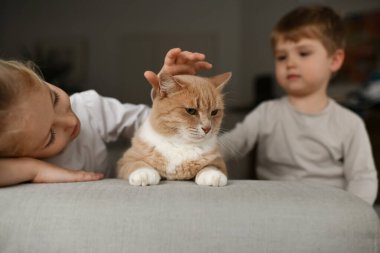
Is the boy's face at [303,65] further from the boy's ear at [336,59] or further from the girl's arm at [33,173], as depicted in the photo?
the girl's arm at [33,173]

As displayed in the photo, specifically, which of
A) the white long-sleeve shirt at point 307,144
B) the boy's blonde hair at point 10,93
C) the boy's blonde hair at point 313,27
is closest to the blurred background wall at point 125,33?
the white long-sleeve shirt at point 307,144

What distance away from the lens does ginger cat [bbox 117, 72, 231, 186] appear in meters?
1.03

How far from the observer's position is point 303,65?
155 centimetres

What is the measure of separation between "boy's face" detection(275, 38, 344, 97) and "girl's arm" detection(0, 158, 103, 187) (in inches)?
39.0

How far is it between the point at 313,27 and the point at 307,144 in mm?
507

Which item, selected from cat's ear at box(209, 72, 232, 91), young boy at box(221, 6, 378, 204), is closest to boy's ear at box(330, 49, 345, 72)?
young boy at box(221, 6, 378, 204)

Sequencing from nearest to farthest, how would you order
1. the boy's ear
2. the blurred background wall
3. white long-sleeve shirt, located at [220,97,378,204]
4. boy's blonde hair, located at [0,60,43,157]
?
boy's blonde hair, located at [0,60,43,157] < white long-sleeve shirt, located at [220,97,378,204] < the boy's ear < the blurred background wall

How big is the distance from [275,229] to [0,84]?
686 millimetres

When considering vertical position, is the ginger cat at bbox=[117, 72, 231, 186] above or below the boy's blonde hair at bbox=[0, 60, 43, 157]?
below

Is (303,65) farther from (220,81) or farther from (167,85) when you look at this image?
(167,85)

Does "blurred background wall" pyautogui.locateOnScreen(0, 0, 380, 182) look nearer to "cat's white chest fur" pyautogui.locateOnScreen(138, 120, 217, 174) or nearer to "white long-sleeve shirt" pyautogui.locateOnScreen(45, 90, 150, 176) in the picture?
"white long-sleeve shirt" pyautogui.locateOnScreen(45, 90, 150, 176)

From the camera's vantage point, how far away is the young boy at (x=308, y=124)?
5.09 ft

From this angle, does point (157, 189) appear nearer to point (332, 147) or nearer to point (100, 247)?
point (100, 247)

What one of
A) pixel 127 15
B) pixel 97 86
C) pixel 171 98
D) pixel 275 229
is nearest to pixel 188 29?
pixel 127 15
